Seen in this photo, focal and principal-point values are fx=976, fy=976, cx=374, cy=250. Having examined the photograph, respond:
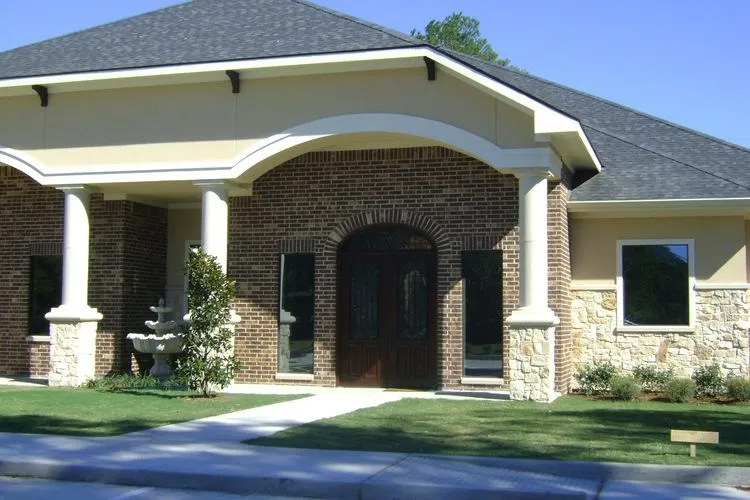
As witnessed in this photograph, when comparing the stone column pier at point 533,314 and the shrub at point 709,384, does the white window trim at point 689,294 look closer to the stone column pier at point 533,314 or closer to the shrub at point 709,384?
the shrub at point 709,384

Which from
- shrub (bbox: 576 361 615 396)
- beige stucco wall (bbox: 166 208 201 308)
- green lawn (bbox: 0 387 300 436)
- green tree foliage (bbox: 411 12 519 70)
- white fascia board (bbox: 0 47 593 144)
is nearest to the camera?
green lawn (bbox: 0 387 300 436)

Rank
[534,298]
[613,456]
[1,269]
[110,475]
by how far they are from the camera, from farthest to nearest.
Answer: [1,269], [534,298], [613,456], [110,475]

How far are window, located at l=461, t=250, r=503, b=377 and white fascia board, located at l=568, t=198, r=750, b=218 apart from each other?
1.89 meters

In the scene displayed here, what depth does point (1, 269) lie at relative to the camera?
20.3 meters

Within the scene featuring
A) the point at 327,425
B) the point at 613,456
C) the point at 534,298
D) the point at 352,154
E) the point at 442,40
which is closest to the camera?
the point at 613,456

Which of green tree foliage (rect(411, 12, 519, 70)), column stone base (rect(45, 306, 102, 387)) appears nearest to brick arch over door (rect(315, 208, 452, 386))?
column stone base (rect(45, 306, 102, 387))

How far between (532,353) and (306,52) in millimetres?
6096

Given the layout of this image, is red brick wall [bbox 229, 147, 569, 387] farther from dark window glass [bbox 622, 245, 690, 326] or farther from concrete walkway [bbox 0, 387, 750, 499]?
concrete walkway [bbox 0, 387, 750, 499]

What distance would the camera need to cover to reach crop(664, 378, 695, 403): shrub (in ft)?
52.2

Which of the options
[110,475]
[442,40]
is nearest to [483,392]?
[110,475]

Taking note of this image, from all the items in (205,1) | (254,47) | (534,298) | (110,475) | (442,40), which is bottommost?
(110,475)

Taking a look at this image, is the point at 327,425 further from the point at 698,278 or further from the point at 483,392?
the point at 698,278

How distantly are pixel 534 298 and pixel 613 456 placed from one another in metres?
5.64

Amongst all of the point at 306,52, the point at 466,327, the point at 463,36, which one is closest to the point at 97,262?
the point at 306,52
